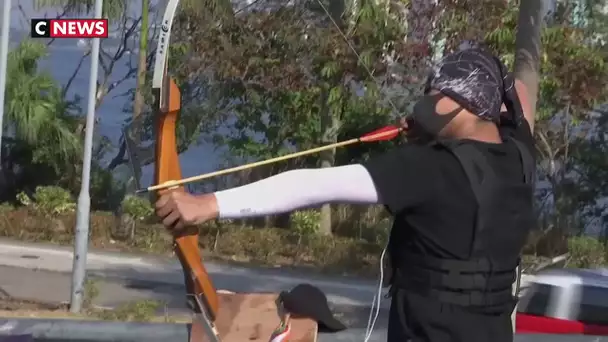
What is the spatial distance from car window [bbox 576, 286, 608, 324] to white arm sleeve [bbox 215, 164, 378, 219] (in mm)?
4083

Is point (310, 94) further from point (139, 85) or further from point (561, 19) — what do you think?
point (561, 19)

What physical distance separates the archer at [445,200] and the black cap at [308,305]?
23 centimetres

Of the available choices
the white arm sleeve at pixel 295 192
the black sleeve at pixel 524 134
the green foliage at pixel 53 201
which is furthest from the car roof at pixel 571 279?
the green foliage at pixel 53 201

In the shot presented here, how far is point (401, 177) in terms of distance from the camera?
9.61 ft

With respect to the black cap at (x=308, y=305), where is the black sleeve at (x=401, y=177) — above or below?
above

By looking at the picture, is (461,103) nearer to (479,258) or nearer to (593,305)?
(479,258)

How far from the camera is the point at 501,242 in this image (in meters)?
3.10

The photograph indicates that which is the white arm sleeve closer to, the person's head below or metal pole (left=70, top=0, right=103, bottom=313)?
the person's head below

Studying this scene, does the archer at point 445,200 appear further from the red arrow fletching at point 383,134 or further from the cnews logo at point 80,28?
the cnews logo at point 80,28

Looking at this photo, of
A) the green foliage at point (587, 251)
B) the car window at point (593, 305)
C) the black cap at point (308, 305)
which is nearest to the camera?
the black cap at point (308, 305)

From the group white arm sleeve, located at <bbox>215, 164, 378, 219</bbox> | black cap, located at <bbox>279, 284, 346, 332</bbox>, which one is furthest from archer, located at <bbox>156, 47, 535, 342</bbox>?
black cap, located at <bbox>279, 284, 346, 332</bbox>

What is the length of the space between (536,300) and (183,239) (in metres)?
4.10

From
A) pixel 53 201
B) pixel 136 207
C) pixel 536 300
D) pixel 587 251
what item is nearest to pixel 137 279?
pixel 136 207

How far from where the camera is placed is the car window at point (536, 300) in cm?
681
